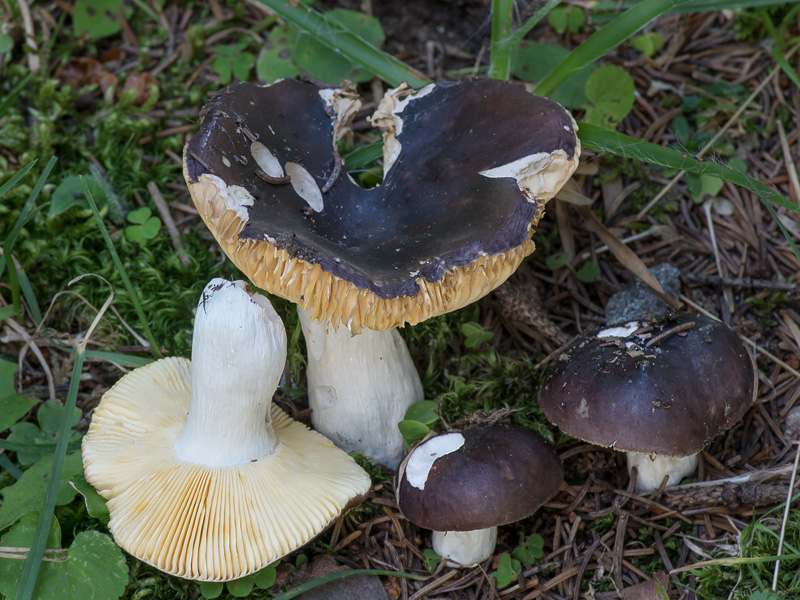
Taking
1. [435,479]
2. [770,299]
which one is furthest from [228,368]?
[770,299]

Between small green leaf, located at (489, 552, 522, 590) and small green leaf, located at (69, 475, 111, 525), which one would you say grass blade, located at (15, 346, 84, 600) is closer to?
small green leaf, located at (69, 475, 111, 525)

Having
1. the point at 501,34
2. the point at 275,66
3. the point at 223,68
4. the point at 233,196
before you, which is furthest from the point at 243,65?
the point at 233,196

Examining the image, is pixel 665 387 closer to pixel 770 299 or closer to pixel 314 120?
pixel 770 299

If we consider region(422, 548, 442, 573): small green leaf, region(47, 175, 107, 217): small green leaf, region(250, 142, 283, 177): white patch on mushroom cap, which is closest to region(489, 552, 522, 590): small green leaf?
region(422, 548, 442, 573): small green leaf

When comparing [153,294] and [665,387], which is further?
[153,294]

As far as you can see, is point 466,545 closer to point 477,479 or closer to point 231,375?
point 477,479

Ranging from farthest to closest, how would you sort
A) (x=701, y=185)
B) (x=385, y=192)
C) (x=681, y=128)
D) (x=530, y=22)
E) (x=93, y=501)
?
(x=681, y=128), (x=701, y=185), (x=530, y=22), (x=385, y=192), (x=93, y=501)
